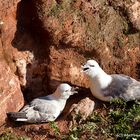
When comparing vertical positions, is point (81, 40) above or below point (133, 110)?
above

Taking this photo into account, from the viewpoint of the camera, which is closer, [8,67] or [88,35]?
[8,67]

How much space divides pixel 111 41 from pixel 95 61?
0.48 m

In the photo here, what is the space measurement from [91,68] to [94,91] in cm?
33

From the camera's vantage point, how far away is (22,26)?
8984 mm

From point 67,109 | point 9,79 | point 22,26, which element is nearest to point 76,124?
point 67,109

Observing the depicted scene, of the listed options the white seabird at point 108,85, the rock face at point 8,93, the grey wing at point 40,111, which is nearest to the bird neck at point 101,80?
the white seabird at point 108,85

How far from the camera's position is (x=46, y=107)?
8539 mm

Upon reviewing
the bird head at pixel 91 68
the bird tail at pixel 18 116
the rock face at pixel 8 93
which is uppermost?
the bird head at pixel 91 68

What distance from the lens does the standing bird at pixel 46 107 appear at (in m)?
8.39

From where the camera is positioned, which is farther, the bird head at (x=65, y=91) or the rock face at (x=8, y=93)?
the bird head at (x=65, y=91)

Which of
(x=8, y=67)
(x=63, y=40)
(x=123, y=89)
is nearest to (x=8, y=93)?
(x=8, y=67)

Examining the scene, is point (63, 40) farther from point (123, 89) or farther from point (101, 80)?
point (123, 89)

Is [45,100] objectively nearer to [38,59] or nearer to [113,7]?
[38,59]

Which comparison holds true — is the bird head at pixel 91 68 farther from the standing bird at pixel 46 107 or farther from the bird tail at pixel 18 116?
the bird tail at pixel 18 116
